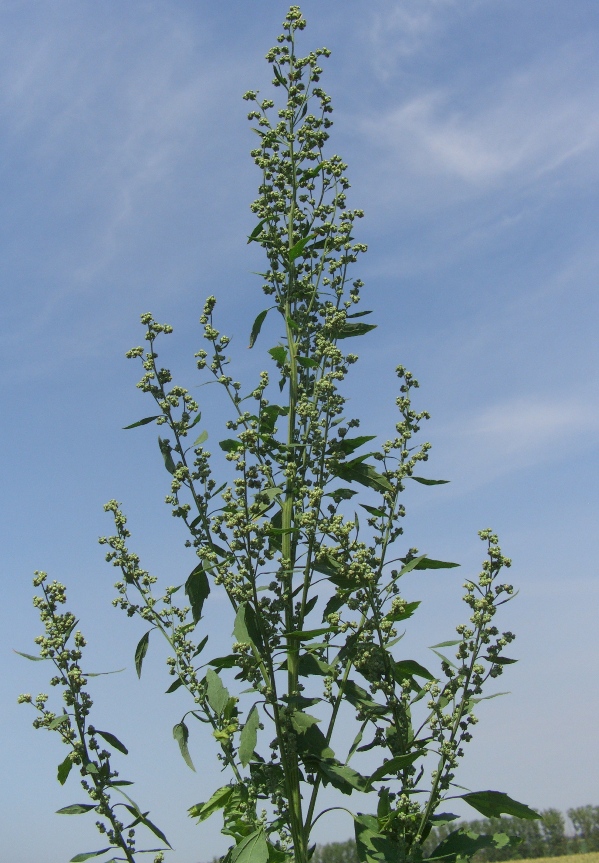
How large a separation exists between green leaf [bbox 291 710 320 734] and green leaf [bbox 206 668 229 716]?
514mm

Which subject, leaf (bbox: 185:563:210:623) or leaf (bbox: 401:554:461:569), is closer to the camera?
leaf (bbox: 401:554:461:569)

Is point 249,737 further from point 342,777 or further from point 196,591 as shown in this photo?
point 196,591

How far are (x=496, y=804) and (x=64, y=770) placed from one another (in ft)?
7.76

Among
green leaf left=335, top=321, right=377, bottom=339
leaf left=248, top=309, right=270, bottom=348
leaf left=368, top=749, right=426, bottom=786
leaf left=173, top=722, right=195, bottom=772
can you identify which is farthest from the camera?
leaf left=248, top=309, right=270, bottom=348

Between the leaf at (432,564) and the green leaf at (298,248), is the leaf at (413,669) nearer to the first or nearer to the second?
the leaf at (432,564)

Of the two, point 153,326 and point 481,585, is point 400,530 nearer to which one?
point 481,585

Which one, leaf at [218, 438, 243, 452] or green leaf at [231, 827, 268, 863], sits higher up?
leaf at [218, 438, 243, 452]

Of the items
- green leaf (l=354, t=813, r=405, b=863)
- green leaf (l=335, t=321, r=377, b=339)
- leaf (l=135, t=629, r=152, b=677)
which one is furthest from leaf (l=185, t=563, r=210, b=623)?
green leaf (l=335, t=321, r=377, b=339)

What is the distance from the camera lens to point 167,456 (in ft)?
15.4

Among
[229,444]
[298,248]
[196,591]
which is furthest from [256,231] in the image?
[196,591]

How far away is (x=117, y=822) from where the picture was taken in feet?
13.2

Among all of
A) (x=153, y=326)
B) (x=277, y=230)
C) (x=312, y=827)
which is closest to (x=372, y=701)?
(x=312, y=827)

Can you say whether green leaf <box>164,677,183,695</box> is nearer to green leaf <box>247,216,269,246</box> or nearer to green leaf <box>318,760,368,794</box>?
green leaf <box>318,760,368,794</box>

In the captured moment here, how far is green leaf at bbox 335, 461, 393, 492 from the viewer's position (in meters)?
4.64
